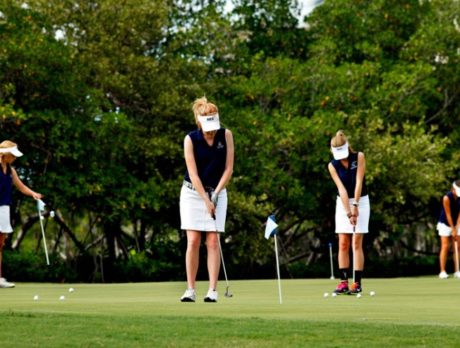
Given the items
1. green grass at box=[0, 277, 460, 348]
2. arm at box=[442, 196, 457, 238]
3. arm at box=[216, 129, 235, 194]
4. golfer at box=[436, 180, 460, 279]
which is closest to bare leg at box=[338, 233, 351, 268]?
green grass at box=[0, 277, 460, 348]

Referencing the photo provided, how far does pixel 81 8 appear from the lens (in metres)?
38.5

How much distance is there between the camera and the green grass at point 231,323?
9219 millimetres

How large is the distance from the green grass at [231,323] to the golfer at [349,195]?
1.91 metres

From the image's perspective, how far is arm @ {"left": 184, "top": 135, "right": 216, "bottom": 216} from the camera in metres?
13.5

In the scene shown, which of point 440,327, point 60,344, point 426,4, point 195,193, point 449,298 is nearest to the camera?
point 60,344

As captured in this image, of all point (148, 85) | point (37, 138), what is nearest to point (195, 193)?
point (37, 138)

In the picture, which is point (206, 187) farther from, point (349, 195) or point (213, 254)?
point (349, 195)

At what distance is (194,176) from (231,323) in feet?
11.3

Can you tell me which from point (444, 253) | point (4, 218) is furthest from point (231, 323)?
point (444, 253)

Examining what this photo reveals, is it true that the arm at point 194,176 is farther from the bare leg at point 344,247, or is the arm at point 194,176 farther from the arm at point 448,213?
the arm at point 448,213

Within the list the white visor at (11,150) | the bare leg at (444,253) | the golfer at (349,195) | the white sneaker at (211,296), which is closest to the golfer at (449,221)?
the bare leg at (444,253)

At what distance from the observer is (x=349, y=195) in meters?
16.5

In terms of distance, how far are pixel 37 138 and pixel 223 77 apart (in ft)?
29.8

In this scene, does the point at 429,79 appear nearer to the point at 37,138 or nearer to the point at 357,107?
the point at 357,107
